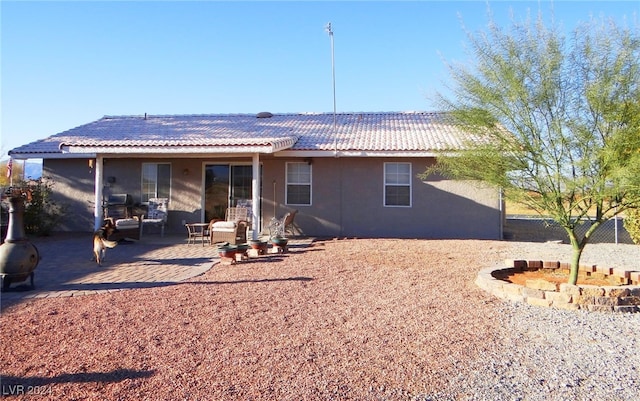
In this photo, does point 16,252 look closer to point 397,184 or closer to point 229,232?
point 229,232

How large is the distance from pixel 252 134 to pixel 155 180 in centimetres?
356

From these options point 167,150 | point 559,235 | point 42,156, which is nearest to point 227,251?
point 167,150

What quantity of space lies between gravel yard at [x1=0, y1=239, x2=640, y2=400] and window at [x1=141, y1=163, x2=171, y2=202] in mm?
7914

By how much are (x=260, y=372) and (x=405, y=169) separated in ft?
34.4

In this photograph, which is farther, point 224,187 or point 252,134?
point 252,134

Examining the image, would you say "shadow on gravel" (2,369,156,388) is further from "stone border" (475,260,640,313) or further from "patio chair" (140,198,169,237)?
"patio chair" (140,198,169,237)

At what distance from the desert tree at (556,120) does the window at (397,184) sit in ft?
20.8

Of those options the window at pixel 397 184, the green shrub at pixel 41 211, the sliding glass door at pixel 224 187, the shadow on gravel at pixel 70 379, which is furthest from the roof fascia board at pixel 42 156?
the shadow on gravel at pixel 70 379

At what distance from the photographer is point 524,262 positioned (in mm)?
7977

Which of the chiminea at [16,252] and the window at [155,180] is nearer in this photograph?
the chiminea at [16,252]

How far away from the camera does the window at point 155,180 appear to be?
46.1 ft

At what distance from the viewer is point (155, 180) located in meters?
14.1

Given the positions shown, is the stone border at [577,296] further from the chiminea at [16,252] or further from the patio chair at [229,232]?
the chiminea at [16,252]

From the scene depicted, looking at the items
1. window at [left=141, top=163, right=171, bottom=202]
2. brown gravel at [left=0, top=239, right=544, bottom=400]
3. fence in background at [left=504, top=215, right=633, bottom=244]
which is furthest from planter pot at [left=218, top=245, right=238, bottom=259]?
fence in background at [left=504, top=215, right=633, bottom=244]
